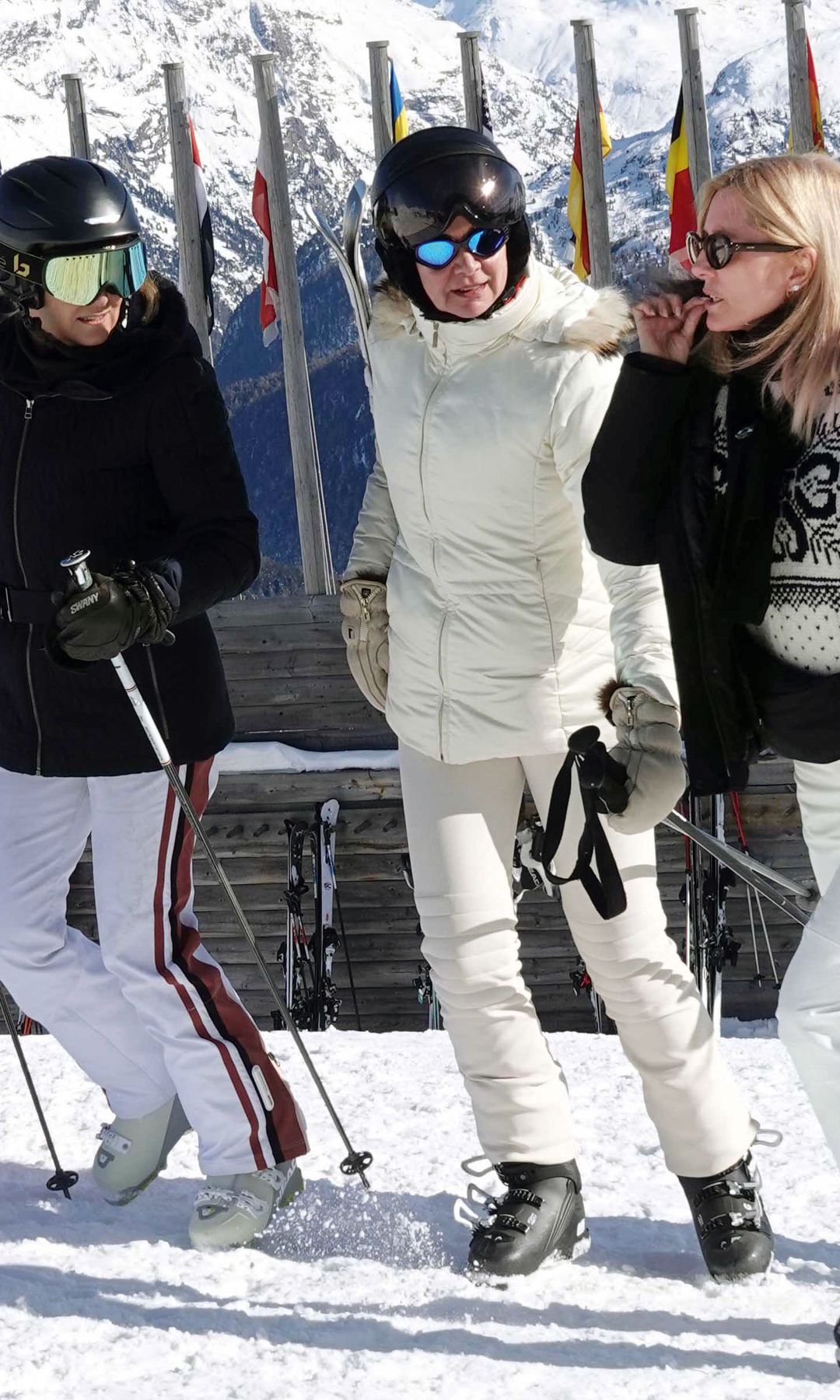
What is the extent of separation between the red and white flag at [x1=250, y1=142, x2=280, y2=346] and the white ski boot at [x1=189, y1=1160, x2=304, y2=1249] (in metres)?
7.90

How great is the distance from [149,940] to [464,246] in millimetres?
1419

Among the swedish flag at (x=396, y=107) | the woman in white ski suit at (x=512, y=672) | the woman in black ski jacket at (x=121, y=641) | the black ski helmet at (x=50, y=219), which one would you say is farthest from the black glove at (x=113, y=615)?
the swedish flag at (x=396, y=107)

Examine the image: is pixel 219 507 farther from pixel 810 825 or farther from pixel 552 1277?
pixel 552 1277

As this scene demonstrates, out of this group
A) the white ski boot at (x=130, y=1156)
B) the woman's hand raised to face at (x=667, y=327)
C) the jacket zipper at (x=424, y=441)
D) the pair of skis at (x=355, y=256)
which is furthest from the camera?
the pair of skis at (x=355, y=256)

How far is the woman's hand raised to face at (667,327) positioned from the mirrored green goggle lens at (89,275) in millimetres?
1069

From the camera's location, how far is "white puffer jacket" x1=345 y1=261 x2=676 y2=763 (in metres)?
2.41

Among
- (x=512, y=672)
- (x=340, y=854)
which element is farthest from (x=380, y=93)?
(x=512, y=672)

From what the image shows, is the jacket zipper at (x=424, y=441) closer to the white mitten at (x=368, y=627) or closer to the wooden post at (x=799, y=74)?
the white mitten at (x=368, y=627)

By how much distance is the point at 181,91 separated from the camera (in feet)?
32.0

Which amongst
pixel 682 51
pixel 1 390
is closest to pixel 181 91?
pixel 682 51

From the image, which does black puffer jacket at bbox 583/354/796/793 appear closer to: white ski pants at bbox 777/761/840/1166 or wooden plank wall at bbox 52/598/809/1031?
white ski pants at bbox 777/761/840/1166

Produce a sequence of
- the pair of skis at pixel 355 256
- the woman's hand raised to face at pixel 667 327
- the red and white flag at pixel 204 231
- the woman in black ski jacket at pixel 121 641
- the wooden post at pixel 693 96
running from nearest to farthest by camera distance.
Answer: the woman's hand raised to face at pixel 667 327
the woman in black ski jacket at pixel 121 641
the pair of skis at pixel 355 256
the wooden post at pixel 693 96
the red and white flag at pixel 204 231

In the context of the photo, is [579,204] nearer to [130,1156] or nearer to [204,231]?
[204,231]

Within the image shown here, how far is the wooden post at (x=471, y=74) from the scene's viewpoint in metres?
9.46
